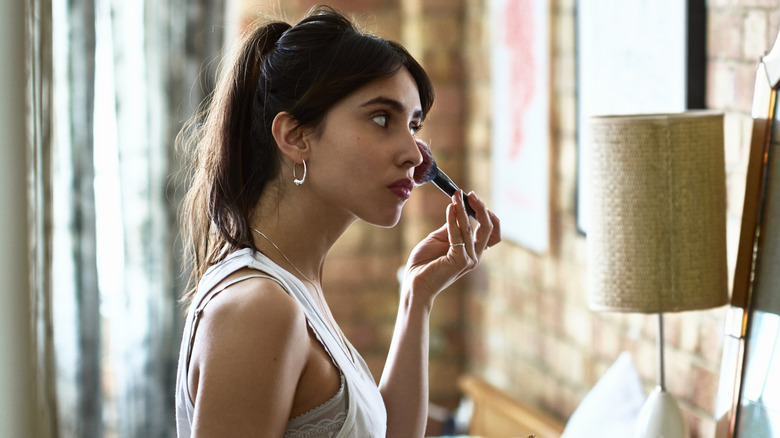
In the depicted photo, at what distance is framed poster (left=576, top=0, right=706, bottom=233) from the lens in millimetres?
1685

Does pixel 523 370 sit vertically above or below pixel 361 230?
below

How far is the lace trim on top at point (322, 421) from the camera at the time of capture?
1030 mm

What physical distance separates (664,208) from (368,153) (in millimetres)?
516

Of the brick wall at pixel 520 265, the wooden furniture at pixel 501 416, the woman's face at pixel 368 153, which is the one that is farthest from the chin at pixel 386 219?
the wooden furniture at pixel 501 416

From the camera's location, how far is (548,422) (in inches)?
96.1

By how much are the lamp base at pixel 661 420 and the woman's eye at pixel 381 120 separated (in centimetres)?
68

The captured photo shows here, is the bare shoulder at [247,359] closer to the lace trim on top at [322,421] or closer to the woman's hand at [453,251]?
the lace trim on top at [322,421]

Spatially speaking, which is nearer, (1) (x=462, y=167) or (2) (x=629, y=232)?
(2) (x=629, y=232)

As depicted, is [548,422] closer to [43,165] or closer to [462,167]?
[462,167]

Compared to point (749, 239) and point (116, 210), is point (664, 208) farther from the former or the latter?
point (116, 210)

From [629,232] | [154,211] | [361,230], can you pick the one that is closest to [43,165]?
[154,211]

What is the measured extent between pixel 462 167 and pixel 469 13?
54 centimetres

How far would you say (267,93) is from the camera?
116cm

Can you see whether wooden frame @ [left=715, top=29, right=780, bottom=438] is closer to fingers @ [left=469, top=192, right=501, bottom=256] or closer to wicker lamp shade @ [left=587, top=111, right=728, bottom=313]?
wicker lamp shade @ [left=587, top=111, right=728, bottom=313]
